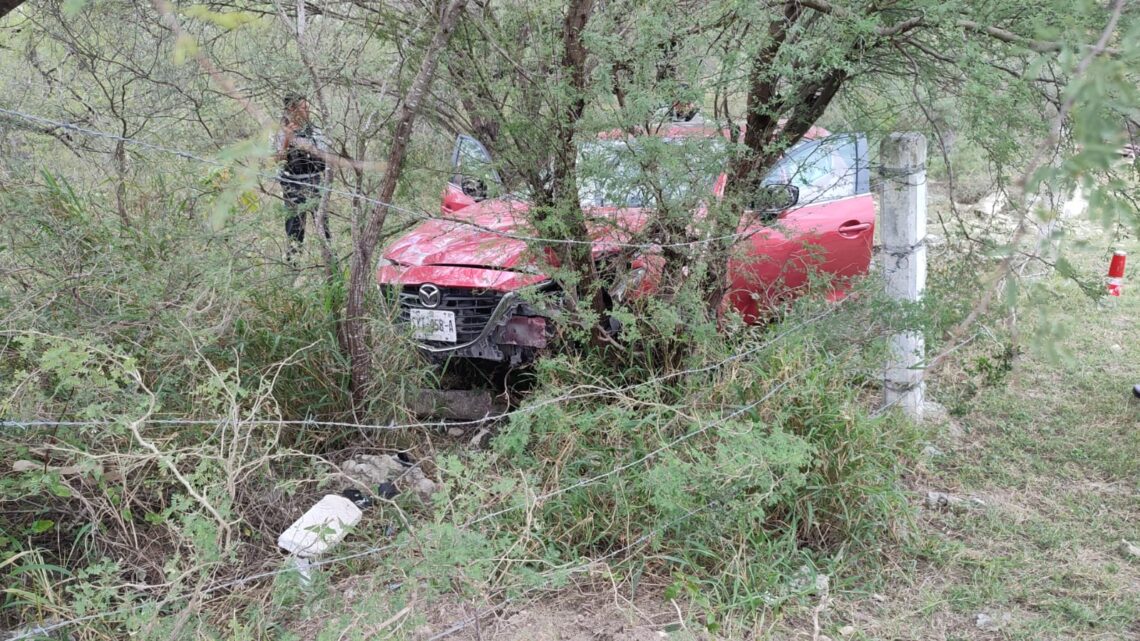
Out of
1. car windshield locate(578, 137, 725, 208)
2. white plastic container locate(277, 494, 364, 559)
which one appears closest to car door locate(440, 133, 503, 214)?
car windshield locate(578, 137, 725, 208)

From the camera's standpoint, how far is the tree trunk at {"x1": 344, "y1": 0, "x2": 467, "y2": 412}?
3515mm

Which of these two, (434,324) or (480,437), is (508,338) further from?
(480,437)

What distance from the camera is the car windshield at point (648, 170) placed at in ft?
12.6

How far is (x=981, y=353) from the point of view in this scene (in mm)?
5480

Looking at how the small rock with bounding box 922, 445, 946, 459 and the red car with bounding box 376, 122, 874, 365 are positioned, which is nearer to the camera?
the red car with bounding box 376, 122, 874, 365

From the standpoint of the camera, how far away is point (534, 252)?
162 inches

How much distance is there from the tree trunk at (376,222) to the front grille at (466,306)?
1.39ft

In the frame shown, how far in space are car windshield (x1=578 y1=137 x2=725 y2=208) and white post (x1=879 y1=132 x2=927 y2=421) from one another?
0.93m

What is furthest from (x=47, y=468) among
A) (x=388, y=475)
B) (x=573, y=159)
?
(x=573, y=159)

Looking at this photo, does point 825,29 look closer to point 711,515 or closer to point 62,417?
point 711,515

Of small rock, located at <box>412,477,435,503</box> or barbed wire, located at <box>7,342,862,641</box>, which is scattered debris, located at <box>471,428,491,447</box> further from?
barbed wire, located at <box>7,342,862,641</box>

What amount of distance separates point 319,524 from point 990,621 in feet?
8.06

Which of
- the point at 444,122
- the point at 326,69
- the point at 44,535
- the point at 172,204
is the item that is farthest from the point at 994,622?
the point at 172,204

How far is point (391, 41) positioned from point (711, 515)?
274 centimetres
